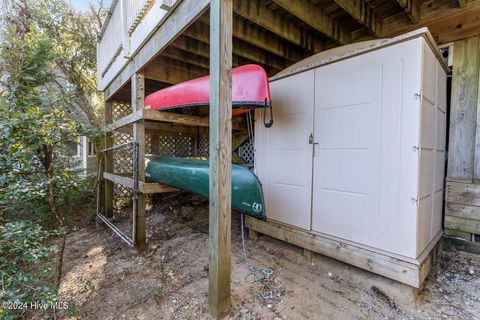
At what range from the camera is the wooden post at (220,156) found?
1.54m

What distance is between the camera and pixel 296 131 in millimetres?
2414

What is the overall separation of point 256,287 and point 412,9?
10.7ft

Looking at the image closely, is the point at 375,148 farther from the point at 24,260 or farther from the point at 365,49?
the point at 24,260

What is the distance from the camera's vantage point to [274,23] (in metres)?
2.47

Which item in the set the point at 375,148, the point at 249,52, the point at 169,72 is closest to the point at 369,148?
the point at 375,148

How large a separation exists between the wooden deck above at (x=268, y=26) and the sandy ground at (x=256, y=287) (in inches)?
92.6

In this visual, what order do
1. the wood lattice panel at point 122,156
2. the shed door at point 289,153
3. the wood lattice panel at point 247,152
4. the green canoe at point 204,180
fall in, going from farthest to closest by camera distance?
the wood lattice panel at point 122,156 → the wood lattice panel at point 247,152 → the shed door at point 289,153 → the green canoe at point 204,180

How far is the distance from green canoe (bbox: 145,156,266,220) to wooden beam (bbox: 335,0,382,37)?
6.34 ft

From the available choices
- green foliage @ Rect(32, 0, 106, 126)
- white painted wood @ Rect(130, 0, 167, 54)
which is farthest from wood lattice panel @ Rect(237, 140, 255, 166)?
green foliage @ Rect(32, 0, 106, 126)

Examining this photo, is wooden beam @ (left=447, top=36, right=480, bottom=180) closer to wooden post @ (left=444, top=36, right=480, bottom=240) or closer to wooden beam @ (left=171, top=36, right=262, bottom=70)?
wooden post @ (left=444, top=36, right=480, bottom=240)

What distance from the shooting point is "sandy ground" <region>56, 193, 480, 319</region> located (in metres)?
1.67

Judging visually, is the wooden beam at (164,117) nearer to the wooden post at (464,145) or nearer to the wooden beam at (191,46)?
the wooden beam at (191,46)

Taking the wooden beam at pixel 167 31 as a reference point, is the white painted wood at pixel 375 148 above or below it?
below

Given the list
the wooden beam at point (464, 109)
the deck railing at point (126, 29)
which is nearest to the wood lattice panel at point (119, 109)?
the deck railing at point (126, 29)
